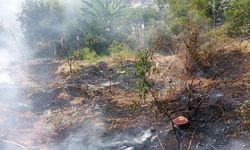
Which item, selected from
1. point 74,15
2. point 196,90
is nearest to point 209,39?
point 196,90

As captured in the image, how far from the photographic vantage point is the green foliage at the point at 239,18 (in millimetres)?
12491

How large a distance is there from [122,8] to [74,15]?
283cm

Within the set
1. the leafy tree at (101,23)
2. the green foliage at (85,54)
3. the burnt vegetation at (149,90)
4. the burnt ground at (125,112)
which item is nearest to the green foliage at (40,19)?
the leafy tree at (101,23)

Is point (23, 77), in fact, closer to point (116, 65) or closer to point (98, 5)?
point (116, 65)

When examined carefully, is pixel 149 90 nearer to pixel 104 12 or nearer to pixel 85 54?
pixel 85 54

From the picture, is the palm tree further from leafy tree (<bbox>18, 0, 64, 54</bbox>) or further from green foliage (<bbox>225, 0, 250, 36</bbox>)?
green foliage (<bbox>225, 0, 250, 36</bbox>)

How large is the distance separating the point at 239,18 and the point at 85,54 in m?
7.71

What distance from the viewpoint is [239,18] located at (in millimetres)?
13133

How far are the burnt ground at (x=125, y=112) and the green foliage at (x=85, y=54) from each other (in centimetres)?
342

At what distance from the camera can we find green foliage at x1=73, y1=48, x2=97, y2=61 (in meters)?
17.5

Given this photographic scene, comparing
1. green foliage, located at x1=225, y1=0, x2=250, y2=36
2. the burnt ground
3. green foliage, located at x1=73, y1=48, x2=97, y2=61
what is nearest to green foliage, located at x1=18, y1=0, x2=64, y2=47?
green foliage, located at x1=73, y1=48, x2=97, y2=61

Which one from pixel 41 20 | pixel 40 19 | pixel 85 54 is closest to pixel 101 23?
pixel 85 54

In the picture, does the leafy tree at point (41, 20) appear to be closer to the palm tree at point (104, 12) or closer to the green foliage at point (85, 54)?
the palm tree at point (104, 12)

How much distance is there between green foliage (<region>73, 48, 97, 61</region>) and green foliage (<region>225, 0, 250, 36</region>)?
21.4 feet
